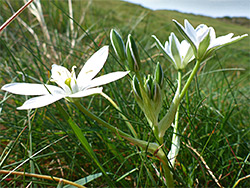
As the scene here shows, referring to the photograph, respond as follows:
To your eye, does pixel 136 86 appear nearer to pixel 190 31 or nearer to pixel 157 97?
pixel 157 97

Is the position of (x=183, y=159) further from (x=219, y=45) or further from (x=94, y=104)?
(x=94, y=104)

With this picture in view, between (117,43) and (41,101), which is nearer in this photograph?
(41,101)

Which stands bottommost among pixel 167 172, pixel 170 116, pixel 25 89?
pixel 167 172

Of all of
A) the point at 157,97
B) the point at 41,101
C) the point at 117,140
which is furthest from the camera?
the point at 117,140

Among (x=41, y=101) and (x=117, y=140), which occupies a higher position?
(x=41, y=101)

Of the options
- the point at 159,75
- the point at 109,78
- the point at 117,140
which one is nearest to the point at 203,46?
the point at 159,75

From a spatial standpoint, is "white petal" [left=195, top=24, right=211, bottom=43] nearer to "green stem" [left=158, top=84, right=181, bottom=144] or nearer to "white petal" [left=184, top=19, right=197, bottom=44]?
"white petal" [left=184, top=19, right=197, bottom=44]

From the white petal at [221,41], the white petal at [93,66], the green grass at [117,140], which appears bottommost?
the green grass at [117,140]

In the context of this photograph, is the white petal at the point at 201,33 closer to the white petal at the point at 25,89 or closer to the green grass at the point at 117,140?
the green grass at the point at 117,140

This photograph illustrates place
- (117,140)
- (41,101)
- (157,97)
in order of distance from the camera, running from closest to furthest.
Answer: (41,101), (157,97), (117,140)

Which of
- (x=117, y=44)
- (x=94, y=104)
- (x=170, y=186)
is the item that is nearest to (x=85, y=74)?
(x=117, y=44)

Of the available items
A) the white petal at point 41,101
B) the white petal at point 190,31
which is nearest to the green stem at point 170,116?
the white petal at point 190,31
